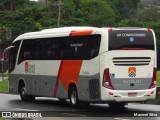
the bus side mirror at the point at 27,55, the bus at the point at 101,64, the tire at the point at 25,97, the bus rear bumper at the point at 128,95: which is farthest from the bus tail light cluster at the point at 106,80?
the tire at the point at 25,97

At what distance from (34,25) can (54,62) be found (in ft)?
196

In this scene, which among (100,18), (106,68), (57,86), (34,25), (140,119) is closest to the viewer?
(140,119)

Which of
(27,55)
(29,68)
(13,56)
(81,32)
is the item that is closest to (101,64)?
(81,32)

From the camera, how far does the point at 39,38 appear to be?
81.1ft

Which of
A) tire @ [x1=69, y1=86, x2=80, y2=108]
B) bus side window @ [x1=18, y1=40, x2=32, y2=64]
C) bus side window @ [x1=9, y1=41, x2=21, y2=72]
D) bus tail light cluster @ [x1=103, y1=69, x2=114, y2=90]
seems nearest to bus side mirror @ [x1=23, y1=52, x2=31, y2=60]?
bus side window @ [x1=18, y1=40, x2=32, y2=64]

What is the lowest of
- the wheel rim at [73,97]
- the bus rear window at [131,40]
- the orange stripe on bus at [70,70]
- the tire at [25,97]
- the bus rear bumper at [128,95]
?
the tire at [25,97]

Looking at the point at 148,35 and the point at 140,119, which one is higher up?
the point at 148,35

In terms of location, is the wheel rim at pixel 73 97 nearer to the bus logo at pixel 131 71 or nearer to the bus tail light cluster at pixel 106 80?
the bus tail light cluster at pixel 106 80

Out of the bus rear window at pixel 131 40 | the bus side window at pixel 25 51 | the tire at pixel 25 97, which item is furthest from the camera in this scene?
the tire at pixel 25 97

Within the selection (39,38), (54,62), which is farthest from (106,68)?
(39,38)

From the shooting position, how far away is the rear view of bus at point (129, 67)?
19703mm

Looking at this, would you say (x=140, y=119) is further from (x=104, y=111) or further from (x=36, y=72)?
(x=36, y=72)

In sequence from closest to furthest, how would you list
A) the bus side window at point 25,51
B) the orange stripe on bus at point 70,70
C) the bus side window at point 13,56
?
1. the orange stripe on bus at point 70,70
2. the bus side window at point 25,51
3. the bus side window at point 13,56

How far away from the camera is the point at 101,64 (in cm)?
1984
